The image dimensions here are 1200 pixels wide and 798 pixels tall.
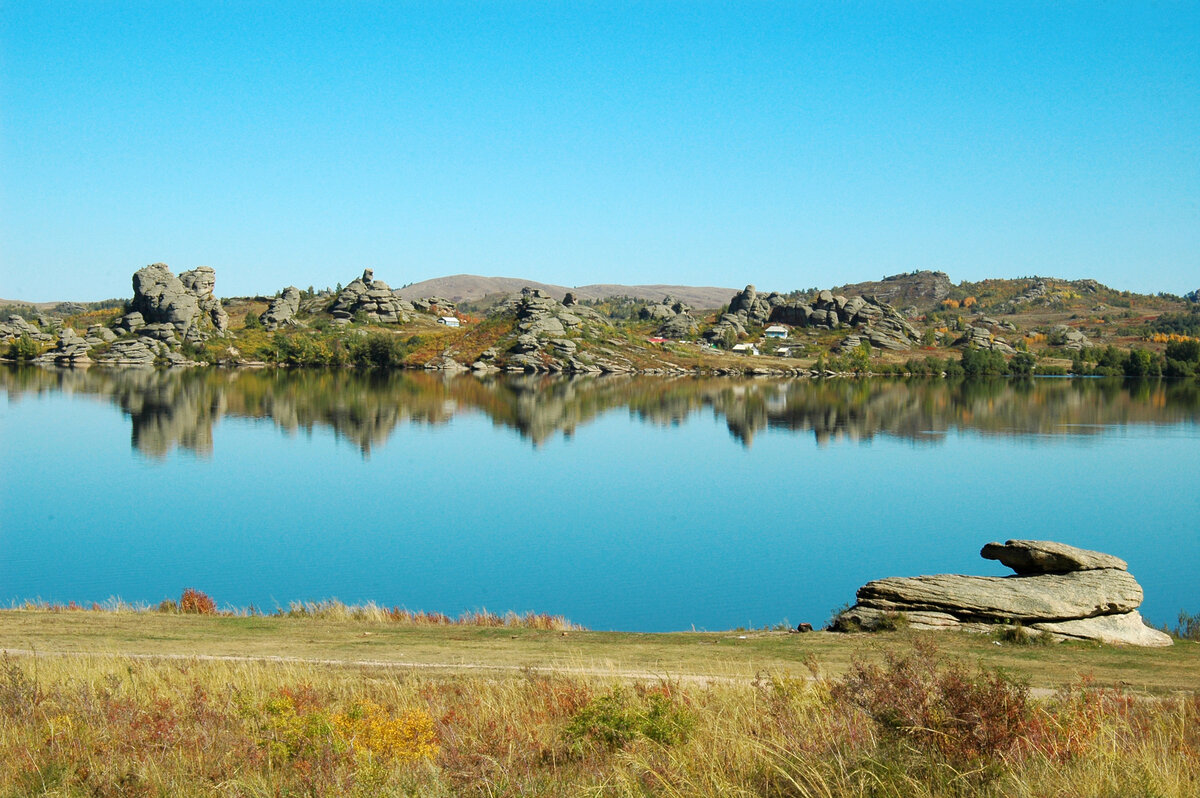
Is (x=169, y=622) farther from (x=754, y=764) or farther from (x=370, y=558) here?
(x=754, y=764)

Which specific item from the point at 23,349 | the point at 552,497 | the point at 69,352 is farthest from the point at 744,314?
the point at 552,497

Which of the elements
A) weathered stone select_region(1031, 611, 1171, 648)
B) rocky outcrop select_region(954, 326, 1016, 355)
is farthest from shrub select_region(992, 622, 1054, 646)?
rocky outcrop select_region(954, 326, 1016, 355)

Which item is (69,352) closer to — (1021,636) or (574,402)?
(574,402)

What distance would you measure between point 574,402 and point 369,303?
262 ft

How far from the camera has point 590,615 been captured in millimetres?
23938

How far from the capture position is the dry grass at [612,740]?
7.08m

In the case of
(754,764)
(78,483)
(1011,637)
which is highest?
(754,764)

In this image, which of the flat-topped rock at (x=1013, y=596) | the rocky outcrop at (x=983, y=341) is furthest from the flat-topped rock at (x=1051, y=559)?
the rocky outcrop at (x=983, y=341)

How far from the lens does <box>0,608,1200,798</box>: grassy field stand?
23.4ft

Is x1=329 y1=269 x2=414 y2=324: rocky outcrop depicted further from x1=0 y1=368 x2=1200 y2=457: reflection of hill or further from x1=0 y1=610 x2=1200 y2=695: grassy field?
x1=0 y1=610 x2=1200 y2=695: grassy field

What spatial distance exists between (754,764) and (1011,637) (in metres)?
10.5

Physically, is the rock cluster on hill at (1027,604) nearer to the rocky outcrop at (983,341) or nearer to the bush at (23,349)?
the bush at (23,349)

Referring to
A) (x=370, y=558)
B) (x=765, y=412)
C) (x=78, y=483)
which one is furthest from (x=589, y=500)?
(x=765, y=412)

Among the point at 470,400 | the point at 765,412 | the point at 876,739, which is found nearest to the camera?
the point at 876,739
